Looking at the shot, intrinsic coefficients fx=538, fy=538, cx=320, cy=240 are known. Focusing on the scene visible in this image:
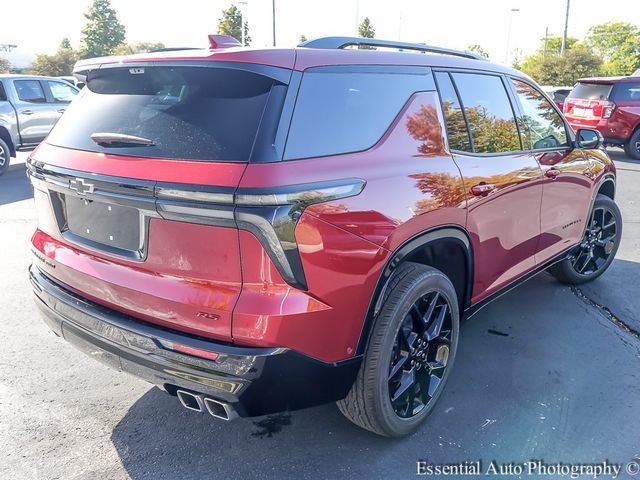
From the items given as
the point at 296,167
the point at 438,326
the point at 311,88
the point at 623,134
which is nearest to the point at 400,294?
the point at 438,326

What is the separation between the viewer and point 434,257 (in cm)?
293

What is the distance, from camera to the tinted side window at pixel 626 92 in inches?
479

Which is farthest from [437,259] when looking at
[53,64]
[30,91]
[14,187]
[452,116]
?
[53,64]

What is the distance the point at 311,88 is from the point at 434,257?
1224mm

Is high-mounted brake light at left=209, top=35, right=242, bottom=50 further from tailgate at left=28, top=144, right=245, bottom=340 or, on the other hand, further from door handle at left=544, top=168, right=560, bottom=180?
door handle at left=544, top=168, right=560, bottom=180

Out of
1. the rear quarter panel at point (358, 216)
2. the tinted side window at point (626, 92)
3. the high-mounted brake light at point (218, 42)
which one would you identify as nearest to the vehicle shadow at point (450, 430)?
the rear quarter panel at point (358, 216)

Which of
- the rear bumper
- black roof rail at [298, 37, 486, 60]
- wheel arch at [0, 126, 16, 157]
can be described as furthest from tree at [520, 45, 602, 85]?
the rear bumper

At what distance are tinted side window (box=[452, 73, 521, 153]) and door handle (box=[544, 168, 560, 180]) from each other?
13.2 inches

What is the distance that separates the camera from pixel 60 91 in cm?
1202

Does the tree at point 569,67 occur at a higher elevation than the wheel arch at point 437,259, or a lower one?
lower

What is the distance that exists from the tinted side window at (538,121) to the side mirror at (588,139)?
0.53 ft

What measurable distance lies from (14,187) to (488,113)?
865 centimetres

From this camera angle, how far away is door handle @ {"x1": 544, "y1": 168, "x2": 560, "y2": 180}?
12.0ft

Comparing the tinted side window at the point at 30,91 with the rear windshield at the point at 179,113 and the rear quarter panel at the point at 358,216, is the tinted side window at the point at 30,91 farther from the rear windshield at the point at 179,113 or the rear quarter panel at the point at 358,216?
the rear quarter panel at the point at 358,216
